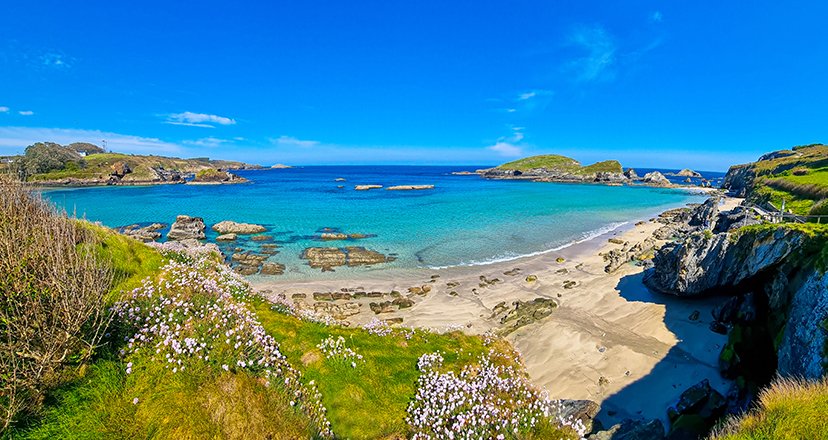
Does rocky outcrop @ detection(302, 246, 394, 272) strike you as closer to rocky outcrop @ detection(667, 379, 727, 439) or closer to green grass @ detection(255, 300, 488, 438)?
green grass @ detection(255, 300, 488, 438)

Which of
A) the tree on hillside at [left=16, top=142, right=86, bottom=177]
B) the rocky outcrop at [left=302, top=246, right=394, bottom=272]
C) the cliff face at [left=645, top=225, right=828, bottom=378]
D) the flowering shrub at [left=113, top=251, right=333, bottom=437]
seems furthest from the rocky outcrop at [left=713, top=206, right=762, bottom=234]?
the tree on hillside at [left=16, top=142, right=86, bottom=177]

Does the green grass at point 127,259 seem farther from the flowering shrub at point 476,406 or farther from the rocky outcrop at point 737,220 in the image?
the rocky outcrop at point 737,220

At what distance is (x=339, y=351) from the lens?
10.4 m

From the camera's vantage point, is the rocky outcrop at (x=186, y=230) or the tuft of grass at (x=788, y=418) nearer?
the tuft of grass at (x=788, y=418)

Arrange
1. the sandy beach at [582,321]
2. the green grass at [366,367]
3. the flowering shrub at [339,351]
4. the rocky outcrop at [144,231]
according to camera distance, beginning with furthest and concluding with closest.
Answer: the rocky outcrop at [144,231] < the sandy beach at [582,321] < the flowering shrub at [339,351] < the green grass at [366,367]

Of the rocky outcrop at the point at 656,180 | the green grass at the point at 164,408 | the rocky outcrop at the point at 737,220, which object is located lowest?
the green grass at the point at 164,408

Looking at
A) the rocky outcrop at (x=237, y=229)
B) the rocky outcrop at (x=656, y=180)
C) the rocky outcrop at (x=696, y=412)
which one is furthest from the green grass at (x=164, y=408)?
the rocky outcrop at (x=656, y=180)

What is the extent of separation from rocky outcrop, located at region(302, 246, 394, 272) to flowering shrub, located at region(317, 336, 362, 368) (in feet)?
73.3

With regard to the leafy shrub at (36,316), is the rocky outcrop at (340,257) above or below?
below

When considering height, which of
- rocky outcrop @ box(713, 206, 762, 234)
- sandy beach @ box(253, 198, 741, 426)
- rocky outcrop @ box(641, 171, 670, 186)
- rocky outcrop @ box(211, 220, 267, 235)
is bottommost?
sandy beach @ box(253, 198, 741, 426)

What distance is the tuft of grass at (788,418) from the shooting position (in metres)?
5.91

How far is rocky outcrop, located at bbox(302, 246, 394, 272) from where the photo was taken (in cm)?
3403

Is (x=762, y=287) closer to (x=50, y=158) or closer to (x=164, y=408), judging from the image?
(x=164, y=408)

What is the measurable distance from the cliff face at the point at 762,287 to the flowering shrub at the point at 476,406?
Result: 6781 mm
